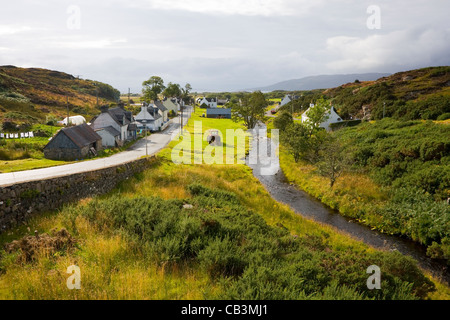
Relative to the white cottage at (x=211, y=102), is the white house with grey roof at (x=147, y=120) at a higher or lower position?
lower

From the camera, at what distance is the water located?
15.8m

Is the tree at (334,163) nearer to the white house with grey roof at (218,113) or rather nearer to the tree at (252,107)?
the tree at (252,107)

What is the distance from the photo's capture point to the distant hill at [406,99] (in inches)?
1756

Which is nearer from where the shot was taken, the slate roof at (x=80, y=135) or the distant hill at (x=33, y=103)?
the slate roof at (x=80, y=135)

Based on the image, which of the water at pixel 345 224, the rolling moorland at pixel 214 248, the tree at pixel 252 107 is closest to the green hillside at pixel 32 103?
the tree at pixel 252 107

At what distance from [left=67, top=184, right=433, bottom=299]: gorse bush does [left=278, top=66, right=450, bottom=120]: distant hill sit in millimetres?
40249

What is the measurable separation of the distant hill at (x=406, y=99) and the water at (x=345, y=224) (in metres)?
28.2

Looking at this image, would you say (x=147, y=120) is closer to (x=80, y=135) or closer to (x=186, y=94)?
(x=80, y=135)

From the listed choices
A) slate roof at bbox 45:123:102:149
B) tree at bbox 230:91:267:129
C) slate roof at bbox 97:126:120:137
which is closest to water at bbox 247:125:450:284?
slate roof at bbox 45:123:102:149

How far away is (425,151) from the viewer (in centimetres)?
2741

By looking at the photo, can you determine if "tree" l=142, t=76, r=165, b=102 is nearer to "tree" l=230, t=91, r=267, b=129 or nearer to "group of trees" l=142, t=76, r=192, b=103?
"group of trees" l=142, t=76, r=192, b=103

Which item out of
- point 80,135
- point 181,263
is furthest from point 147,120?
point 181,263

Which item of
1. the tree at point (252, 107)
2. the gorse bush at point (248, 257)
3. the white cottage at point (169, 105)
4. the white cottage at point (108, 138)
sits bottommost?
the gorse bush at point (248, 257)
